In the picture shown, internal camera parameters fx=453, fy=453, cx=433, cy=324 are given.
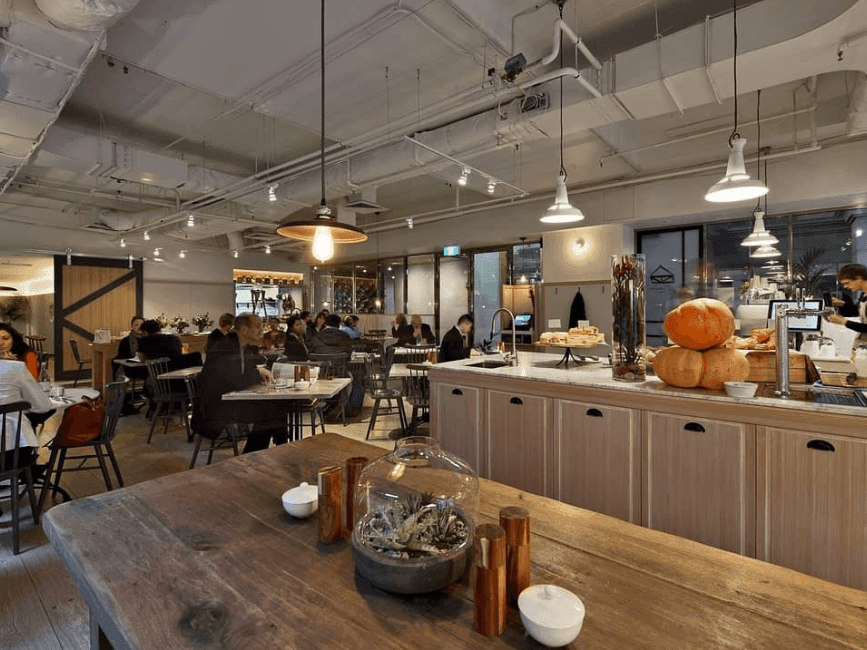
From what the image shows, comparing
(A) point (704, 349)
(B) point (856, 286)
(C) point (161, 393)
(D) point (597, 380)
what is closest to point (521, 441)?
(D) point (597, 380)

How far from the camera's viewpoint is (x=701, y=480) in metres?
2.48

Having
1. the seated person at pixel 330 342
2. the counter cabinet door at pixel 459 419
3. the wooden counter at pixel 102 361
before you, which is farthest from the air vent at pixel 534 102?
the wooden counter at pixel 102 361

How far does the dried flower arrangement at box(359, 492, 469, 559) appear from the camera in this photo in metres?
1.07

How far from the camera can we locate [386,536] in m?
1.10

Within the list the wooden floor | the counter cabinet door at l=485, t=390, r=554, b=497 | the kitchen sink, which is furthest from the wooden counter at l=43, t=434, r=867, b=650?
the kitchen sink

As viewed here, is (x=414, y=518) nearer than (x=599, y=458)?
Yes

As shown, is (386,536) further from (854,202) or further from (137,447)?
(854,202)

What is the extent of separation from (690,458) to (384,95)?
4.44 meters

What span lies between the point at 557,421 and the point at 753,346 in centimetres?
132

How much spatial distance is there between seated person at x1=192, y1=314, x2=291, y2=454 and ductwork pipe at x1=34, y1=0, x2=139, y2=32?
229 centimetres

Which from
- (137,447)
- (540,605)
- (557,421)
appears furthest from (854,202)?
(137,447)

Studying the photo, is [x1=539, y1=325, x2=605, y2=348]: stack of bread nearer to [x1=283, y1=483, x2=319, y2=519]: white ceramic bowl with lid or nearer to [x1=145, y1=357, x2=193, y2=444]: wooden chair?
[x1=283, y1=483, x2=319, y2=519]: white ceramic bowl with lid

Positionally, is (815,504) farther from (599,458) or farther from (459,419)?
(459,419)

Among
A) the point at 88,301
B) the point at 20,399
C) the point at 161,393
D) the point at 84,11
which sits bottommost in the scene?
the point at 161,393
